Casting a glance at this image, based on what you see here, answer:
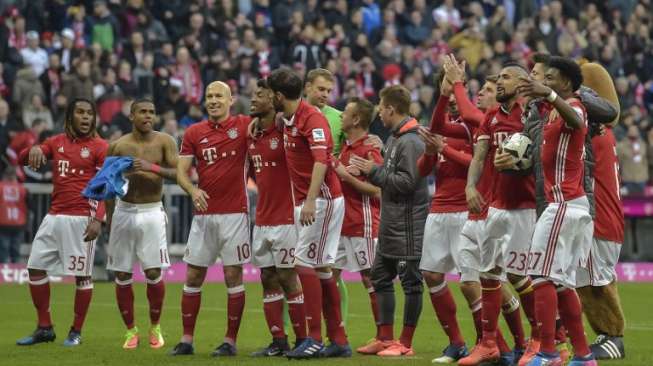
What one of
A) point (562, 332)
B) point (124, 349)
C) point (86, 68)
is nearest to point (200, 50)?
point (86, 68)

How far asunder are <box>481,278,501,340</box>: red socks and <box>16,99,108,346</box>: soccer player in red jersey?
4.73m

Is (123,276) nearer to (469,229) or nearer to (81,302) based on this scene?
(81,302)

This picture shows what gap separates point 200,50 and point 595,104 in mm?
17819

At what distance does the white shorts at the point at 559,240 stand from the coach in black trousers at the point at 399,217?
2.47m

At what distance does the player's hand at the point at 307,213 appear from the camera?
474 inches

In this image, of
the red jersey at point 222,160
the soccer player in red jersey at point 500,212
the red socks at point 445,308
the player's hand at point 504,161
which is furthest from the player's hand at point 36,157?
the player's hand at point 504,161

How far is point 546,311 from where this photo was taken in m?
10.8

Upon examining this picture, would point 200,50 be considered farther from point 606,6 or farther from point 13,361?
point 13,361

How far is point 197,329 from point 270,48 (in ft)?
45.5

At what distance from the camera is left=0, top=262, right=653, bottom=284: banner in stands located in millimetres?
23047

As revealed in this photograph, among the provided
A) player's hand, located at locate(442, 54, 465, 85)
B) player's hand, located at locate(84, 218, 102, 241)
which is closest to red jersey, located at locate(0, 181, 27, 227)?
player's hand, located at locate(84, 218, 102, 241)

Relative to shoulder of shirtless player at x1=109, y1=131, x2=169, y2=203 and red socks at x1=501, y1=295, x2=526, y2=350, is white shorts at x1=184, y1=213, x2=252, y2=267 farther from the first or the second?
red socks at x1=501, y1=295, x2=526, y2=350

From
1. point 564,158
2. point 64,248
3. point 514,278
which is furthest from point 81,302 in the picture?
point 564,158

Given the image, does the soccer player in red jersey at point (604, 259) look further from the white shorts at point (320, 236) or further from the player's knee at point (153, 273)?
the player's knee at point (153, 273)
